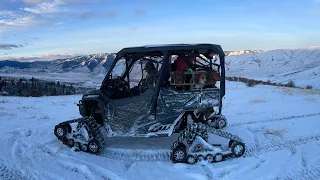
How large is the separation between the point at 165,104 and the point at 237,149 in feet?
6.46

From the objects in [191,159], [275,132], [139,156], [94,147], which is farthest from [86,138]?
[275,132]

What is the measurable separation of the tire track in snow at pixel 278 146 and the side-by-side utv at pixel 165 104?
0.49 metres

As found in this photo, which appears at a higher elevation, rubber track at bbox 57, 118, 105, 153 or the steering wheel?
the steering wheel

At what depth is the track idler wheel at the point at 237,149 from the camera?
6943 mm

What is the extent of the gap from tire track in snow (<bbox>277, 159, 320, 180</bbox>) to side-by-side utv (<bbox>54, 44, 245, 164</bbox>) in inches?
48.1

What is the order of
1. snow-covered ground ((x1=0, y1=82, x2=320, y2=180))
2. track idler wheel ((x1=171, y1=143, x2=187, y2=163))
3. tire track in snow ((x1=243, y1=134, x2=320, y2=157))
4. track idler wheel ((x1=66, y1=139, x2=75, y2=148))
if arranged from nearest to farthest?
snow-covered ground ((x1=0, y1=82, x2=320, y2=180)), track idler wheel ((x1=171, y1=143, x2=187, y2=163)), tire track in snow ((x1=243, y1=134, x2=320, y2=157)), track idler wheel ((x1=66, y1=139, x2=75, y2=148))

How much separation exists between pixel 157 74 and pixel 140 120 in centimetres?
129

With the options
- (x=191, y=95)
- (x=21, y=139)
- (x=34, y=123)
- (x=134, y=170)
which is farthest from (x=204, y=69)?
(x=34, y=123)

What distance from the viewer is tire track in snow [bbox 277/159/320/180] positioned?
5.83 metres

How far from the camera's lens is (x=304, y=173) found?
6012 mm

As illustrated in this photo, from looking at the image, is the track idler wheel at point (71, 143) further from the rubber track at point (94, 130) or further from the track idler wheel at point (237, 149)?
the track idler wheel at point (237, 149)

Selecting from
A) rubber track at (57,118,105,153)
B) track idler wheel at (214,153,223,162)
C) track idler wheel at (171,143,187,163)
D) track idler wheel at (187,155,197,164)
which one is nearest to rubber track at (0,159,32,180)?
rubber track at (57,118,105,153)

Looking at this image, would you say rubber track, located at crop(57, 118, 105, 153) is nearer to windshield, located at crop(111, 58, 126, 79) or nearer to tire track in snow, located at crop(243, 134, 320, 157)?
windshield, located at crop(111, 58, 126, 79)

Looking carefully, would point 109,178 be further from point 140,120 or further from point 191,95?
point 191,95
